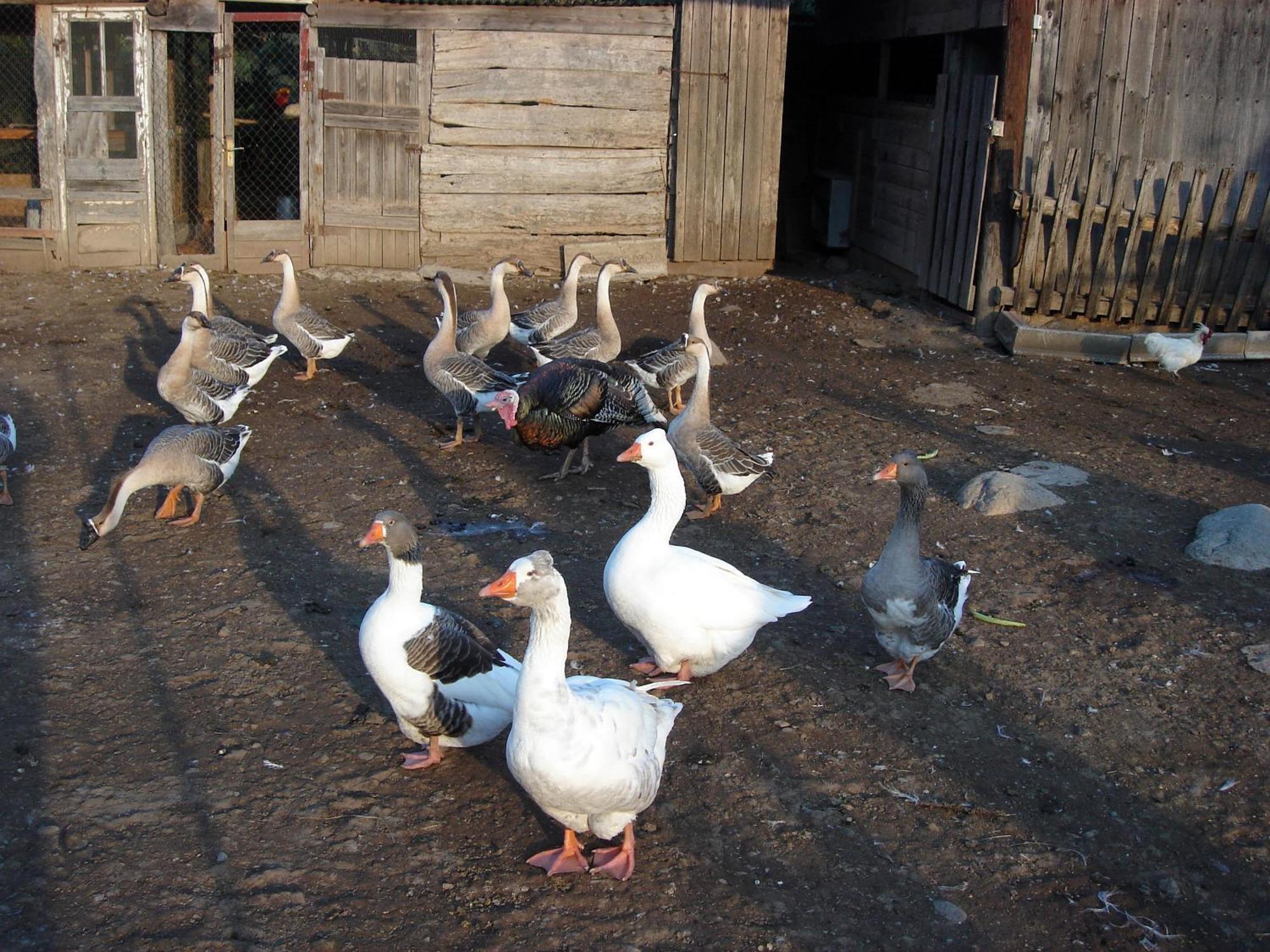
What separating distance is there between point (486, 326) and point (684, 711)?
20.5 feet

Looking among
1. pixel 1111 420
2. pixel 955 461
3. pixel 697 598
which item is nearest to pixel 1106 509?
pixel 955 461

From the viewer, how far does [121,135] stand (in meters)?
14.4

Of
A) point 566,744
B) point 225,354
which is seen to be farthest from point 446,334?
point 566,744

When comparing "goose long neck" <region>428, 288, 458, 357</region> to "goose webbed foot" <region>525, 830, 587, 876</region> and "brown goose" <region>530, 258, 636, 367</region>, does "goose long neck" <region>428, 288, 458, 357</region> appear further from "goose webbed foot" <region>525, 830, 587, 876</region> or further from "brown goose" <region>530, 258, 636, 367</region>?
"goose webbed foot" <region>525, 830, 587, 876</region>

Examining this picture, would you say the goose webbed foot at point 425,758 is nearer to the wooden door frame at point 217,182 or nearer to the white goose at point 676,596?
the white goose at point 676,596

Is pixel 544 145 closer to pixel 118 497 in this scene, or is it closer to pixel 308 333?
pixel 308 333

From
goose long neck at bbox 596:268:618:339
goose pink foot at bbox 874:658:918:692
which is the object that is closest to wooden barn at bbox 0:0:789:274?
goose long neck at bbox 596:268:618:339

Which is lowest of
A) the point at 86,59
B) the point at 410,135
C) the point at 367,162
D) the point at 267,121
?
the point at 367,162

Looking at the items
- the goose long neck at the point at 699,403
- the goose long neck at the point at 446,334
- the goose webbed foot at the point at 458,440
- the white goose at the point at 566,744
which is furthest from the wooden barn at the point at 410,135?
the white goose at the point at 566,744

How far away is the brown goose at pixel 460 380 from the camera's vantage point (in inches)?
368

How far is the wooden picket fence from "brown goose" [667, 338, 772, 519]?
524 cm

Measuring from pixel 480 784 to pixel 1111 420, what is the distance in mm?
6897

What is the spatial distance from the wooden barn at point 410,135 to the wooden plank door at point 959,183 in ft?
8.52

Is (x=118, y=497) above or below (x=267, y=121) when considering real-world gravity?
below
